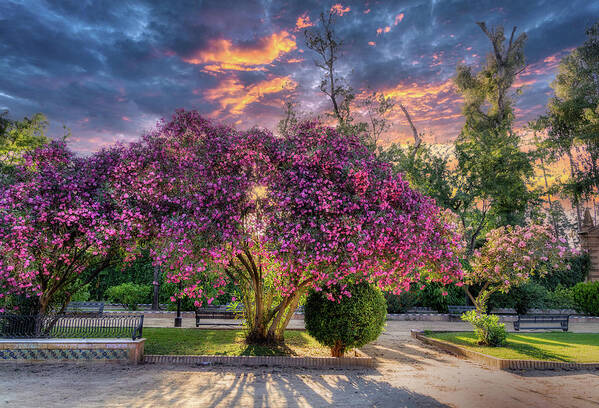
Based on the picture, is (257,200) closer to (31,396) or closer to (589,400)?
(31,396)

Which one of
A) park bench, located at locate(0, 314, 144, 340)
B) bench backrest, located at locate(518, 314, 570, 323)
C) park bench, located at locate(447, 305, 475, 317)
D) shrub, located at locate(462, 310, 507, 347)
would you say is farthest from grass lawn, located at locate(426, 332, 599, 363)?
park bench, located at locate(0, 314, 144, 340)

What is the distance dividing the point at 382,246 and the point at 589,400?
498 cm

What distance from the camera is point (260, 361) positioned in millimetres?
9914

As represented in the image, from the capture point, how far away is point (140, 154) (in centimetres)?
1055

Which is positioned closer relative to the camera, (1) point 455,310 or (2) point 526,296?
(1) point 455,310

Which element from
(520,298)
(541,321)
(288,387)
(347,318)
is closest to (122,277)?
(347,318)

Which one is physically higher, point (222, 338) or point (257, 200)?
point (257, 200)

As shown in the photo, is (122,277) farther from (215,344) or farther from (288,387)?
(288,387)

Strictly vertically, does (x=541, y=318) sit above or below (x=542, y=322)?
above

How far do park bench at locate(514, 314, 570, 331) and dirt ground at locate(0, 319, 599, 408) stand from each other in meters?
7.01

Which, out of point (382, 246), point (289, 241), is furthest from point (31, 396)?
point (382, 246)

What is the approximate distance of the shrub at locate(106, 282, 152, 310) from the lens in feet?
67.8

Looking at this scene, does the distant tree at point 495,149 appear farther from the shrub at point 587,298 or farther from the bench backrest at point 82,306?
the bench backrest at point 82,306

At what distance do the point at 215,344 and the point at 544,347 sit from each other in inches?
432
